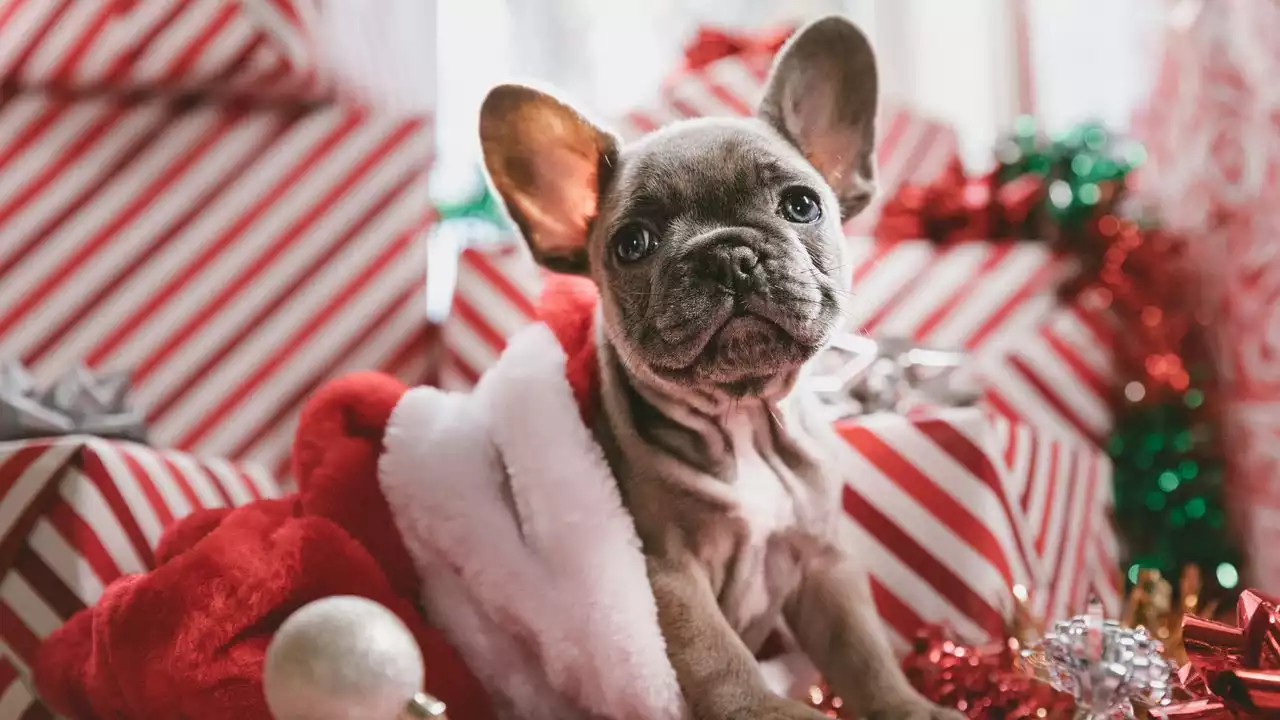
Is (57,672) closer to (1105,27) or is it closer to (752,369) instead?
(752,369)

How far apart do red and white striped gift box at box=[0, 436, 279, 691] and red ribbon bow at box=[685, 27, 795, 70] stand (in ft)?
4.36

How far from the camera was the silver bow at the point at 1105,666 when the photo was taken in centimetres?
69

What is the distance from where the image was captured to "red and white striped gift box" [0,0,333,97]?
1.43m

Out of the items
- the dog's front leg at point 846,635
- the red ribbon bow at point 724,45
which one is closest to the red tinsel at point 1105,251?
the red ribbon bow at point 724,45

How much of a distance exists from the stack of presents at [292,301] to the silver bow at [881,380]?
1.8 inches

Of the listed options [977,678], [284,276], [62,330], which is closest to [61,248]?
[62,330]

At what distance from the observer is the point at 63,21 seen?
1427 mm

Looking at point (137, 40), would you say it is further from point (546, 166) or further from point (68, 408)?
point (546, 166)

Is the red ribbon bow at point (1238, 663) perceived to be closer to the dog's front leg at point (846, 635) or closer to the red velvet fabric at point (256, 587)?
the dog's front leg at point (846, 635)

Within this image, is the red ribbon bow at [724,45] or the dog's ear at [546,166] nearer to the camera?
the dog's ear at [546,166]

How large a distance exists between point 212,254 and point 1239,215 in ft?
5.16

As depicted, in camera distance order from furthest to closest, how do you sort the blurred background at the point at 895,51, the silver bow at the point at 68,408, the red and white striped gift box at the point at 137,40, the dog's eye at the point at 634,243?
the blurred background at the point at 895,51 < the red and white striped gift box at the point at 137,40 < the silver bow at the point at 68,408 < the dog's eye at the point at 634,243

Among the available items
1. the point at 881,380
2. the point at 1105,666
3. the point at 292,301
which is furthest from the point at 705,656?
the point at 292,301

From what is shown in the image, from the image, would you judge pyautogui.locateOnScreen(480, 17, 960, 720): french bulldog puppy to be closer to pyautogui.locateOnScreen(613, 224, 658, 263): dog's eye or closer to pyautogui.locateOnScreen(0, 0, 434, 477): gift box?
pyautogui.locateOnScreen(613, 224, 658, 263): dog's eye
